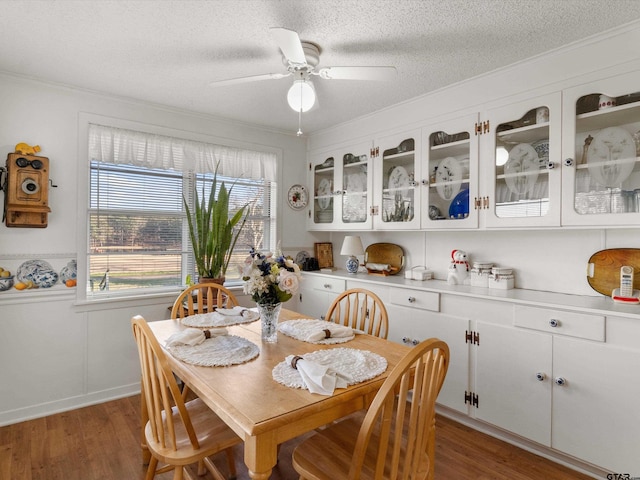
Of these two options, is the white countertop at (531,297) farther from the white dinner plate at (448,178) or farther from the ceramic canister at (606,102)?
the ceramic canister at (606,102)

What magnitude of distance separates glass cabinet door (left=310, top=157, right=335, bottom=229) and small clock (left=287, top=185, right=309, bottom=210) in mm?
119

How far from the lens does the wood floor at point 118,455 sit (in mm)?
1980

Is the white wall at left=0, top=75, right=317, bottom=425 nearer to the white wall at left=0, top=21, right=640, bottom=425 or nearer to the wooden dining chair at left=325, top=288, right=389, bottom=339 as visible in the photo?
the white wall at left=0, top=21, right=640, bottom=425

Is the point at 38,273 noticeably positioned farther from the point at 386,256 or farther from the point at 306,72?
the point at 386,256

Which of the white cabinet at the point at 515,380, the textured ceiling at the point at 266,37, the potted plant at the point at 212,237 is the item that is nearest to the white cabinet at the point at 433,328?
the white cabinet at the point at 515,380

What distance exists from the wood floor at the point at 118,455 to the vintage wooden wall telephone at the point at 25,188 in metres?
1.42

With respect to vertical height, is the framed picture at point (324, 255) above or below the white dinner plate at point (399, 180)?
below

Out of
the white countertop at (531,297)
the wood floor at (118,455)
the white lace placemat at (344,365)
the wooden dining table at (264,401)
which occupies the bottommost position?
the wood floor at (118,455)

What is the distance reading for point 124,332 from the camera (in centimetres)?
297

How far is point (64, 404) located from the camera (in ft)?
8.86

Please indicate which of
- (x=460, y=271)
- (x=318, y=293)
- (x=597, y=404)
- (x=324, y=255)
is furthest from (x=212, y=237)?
(x=597, y=404)

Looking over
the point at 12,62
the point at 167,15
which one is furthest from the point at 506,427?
the point at 12,62

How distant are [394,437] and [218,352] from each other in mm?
849

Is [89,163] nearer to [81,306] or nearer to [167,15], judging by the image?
[81,306]
